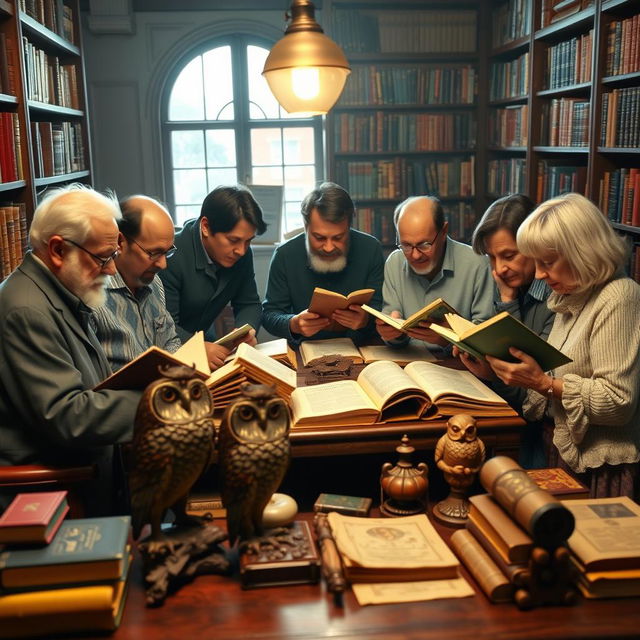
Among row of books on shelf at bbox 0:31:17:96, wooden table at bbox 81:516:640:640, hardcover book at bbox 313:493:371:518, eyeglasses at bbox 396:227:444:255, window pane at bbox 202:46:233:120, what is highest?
window pane at bbox 202:46:233:120

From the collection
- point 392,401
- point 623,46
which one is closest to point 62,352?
point 392,401

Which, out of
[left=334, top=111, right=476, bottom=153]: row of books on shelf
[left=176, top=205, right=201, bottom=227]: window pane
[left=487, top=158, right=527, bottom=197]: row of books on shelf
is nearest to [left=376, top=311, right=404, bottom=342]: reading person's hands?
[left=487, top=158, right=527, bottom=197]: row of books on shelf

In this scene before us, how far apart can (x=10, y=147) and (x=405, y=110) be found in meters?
2.93

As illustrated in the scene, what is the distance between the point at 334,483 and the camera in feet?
7.13

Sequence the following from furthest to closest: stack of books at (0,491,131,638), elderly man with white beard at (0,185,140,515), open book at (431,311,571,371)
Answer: open book at (431,311,571,371) → elderly man with white beard at (0,185,140,515) → stack of books at (0,491,131,638)

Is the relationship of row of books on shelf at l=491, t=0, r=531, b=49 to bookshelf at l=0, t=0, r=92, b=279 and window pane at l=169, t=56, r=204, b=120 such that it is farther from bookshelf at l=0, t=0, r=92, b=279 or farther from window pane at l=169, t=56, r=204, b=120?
bookshelf at l=0, t=0, r=92, b=279

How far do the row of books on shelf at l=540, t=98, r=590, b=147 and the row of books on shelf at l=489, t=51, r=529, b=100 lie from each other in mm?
267

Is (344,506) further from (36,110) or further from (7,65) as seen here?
(36,110)

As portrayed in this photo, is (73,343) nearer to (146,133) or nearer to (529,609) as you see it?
(529,609)

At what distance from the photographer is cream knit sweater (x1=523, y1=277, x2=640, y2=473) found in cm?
186

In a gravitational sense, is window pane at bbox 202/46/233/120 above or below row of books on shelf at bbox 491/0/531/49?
below

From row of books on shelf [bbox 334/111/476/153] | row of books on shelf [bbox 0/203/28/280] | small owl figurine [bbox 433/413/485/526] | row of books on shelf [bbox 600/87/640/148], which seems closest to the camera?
small owl figurine [bbox 433/413/485/526]

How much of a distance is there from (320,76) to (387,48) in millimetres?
3017

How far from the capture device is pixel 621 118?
10.9ft
